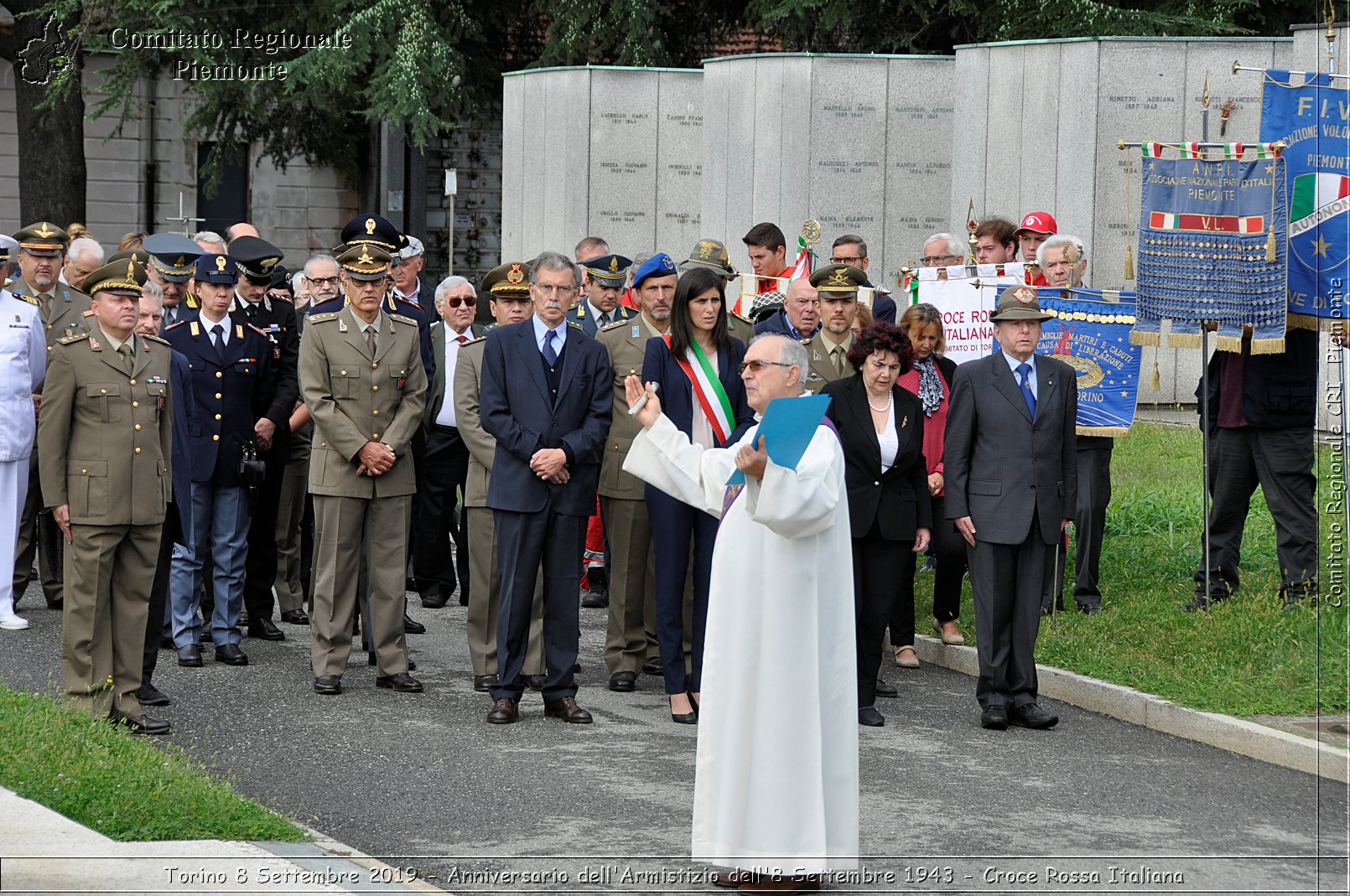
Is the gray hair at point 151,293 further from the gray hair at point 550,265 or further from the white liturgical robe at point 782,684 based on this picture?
the white liturgical robe at point 782,684

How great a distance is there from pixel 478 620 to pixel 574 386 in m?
1.47

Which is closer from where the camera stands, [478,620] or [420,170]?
[478,620]

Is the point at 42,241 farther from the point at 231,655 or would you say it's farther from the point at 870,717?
the point at 870,717

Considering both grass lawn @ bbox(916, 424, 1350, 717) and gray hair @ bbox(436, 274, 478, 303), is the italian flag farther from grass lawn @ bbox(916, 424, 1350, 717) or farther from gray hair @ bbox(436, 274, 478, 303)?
gray hair @ bbox(436, 274, 478, 303)

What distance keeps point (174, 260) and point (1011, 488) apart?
17.3 ft

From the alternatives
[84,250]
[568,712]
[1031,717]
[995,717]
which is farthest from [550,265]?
[84,250]

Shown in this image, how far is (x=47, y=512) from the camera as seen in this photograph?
449 inches

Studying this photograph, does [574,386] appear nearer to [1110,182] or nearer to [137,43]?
[1110,182]

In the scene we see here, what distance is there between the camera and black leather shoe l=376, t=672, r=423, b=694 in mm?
9195

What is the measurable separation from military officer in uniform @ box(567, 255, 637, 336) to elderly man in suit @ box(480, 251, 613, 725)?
2503 millimetres

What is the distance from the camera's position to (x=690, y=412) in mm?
8758

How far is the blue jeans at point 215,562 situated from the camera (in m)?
9.90

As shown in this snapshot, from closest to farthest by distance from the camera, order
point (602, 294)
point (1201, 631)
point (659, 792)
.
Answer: point (659, 792)
point (1201, 631)
point (602, 294)

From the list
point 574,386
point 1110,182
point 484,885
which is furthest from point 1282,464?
point 1110,182
